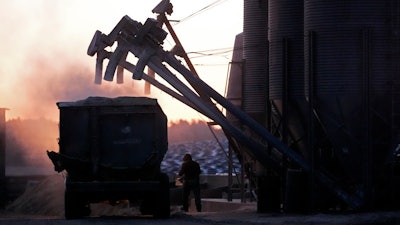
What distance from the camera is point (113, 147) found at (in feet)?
88.6

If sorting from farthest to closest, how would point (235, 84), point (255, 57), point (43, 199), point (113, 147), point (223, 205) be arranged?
1. point (43, 199)
2. point (223, 205)
3. point (235, 84)
4. point (255, 57)
5. point (113, 147)

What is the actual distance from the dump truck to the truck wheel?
0.08 feet

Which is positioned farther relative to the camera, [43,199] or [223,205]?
[43,199]

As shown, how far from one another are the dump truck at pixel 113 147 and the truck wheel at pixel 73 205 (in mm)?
24

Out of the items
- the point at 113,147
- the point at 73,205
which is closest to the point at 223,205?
the point at 73,205

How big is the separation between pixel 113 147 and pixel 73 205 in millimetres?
1726

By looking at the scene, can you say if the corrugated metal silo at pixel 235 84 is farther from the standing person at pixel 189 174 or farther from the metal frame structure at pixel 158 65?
the metal frame structure at pixel 158 65

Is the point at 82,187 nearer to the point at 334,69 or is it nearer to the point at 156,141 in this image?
the point at 156,141

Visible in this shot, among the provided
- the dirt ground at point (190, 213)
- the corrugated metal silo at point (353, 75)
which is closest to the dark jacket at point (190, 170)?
the dirt ground at point (190, 213)

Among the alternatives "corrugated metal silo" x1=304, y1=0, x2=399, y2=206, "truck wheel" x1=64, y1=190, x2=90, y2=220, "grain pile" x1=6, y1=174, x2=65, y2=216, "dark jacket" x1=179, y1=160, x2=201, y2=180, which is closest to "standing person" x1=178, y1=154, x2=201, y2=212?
"dark jacket" x1=179, y1=160, x2=201, y2=180

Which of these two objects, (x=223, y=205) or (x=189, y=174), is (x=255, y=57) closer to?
(x=189, y=174)

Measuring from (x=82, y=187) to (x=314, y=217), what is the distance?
559 cm

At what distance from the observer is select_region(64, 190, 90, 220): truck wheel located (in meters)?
27.0

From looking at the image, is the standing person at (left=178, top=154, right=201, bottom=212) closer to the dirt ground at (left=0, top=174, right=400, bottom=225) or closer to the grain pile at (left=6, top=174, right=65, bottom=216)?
the dirt ground at (left=0, top=174, right=400, bottom=225)
